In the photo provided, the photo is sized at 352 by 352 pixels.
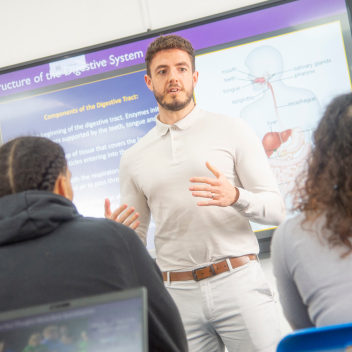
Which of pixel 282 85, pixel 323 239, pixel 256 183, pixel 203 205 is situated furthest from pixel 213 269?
pixel 282 85

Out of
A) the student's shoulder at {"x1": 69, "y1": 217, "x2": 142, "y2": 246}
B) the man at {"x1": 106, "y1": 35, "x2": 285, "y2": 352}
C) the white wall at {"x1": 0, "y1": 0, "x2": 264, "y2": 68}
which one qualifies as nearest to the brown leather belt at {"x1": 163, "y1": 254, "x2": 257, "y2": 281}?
the man at {"x1": 106, "y1": 35, "x2": 285, "y2": 352}

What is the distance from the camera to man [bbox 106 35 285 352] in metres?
1.48

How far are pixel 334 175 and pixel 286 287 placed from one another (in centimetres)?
32

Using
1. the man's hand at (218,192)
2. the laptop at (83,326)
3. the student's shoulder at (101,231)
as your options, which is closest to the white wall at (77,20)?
the man's hand at (218,192)

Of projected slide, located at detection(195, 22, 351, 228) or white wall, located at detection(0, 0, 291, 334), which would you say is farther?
white wall, located at detection(0, 0, 291, 334)

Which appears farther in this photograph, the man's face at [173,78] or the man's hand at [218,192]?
the man's face at [173,78]

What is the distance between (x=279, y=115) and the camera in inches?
90.2

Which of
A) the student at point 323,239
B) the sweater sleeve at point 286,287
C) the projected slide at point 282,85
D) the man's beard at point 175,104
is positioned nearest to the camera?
the student at point 323,239

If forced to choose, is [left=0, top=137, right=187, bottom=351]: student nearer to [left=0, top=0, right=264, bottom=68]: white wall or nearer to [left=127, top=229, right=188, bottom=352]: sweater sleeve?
[left=127, top=229, right=188, bottom=352]: sweater sleeve

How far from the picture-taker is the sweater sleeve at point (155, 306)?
96 cm

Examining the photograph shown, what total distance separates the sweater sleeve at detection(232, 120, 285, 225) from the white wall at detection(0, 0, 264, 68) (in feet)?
4.17

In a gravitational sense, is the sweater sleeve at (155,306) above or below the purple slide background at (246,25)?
below

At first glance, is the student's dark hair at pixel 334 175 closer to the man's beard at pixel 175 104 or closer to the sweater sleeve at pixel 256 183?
the sweater sleeve at pixel 256 183

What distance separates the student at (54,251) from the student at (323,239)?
0.34m
